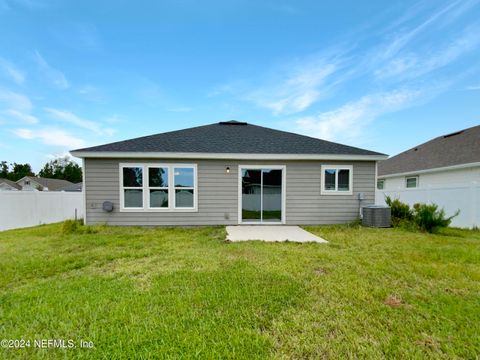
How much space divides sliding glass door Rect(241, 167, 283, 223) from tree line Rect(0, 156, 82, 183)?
217 ft

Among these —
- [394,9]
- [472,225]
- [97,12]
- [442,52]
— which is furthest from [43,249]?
[442,52]

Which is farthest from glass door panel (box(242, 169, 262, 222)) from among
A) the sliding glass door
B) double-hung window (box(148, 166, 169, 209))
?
double-hung window (box(148, 166, 169, 209))

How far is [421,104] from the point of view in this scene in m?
12.1

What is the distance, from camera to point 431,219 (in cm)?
701

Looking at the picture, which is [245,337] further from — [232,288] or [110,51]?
[110,51]

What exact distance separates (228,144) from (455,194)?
27.9 feet

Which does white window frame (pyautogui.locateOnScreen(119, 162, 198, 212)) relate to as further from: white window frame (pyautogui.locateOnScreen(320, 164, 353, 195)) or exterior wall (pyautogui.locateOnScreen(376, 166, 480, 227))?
exterior wall (pyautogui.locateOnScreen(376, 166, 480, 227))

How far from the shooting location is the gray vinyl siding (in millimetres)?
7738

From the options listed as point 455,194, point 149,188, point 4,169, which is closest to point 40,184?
point 4,169

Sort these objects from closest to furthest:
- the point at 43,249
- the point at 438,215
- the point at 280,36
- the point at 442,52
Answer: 1. the point at 43,249
2. the point at 438,215
3. the point at 442,52
4. the point at 280,36

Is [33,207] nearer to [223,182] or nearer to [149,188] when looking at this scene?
[149,188]

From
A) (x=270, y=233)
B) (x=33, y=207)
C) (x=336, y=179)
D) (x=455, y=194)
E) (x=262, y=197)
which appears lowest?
(x=270, y=233)

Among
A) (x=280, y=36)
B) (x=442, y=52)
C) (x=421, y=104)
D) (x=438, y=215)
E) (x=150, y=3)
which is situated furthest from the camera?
(x=421, y=104)

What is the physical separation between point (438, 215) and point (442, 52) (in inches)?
286
